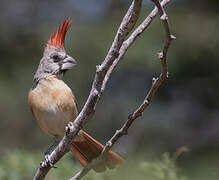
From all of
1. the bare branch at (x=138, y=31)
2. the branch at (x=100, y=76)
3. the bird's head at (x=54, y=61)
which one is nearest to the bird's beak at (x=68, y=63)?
the bird's head at (x=54, y=61)

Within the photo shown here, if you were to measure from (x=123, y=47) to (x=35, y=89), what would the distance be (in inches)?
68.6

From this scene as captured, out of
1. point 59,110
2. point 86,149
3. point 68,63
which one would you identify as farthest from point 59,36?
point 86,149

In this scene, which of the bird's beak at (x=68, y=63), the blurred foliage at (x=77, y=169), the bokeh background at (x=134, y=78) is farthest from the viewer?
the bokeh background at (x=134, y=78)

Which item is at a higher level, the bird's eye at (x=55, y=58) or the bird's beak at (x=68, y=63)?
the bird's eye at (x=55, y=58)

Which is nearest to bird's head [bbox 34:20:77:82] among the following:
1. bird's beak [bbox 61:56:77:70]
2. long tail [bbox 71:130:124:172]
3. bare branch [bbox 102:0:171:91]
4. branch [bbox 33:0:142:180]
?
bird's beak [bbox 61:56:77:70]

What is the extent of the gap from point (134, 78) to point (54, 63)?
2.13 metres

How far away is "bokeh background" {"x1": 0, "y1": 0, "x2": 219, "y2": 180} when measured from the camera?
5.92 metres

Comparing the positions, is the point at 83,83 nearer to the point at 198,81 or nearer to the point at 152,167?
the point at 198,81

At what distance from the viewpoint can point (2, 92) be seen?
664 cm

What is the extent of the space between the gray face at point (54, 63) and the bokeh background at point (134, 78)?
2.82ft

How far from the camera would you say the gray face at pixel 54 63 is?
465 cm

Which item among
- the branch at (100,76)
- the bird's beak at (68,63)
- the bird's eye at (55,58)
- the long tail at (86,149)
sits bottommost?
the branch at (100,76)

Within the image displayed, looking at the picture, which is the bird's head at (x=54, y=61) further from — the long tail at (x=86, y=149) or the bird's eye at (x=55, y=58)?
the long tail at (x=86, y=149)

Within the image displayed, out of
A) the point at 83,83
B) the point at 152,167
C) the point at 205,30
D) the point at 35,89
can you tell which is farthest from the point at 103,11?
the point at 152,167
